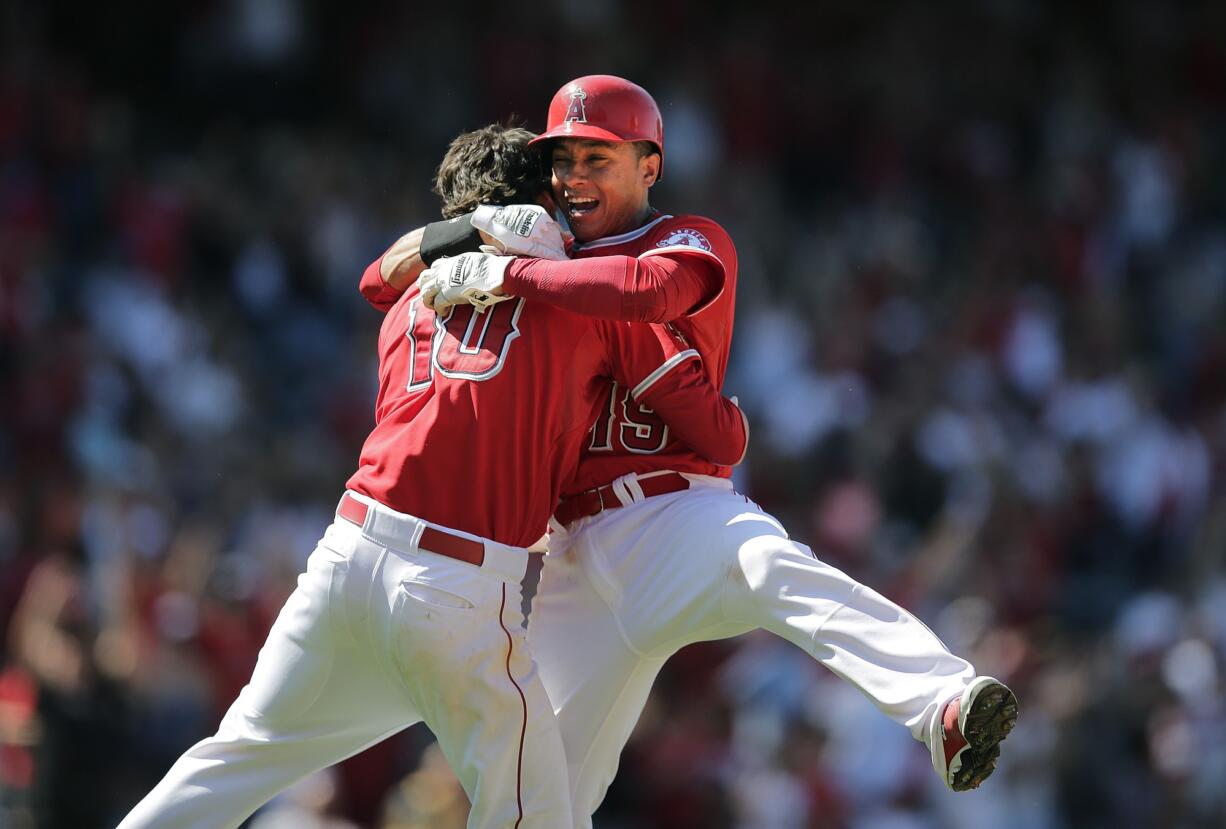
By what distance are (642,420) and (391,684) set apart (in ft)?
3.03

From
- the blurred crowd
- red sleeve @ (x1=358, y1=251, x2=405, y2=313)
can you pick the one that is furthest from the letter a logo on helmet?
the blurred crowd

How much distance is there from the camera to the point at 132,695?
735 centimetres

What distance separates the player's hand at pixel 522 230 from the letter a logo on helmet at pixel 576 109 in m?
0.28

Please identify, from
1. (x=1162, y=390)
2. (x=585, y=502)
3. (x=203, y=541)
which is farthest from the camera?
(x=1162, y=390)

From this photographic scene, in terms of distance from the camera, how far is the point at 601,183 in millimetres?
4684

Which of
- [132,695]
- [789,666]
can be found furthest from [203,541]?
[789,666]

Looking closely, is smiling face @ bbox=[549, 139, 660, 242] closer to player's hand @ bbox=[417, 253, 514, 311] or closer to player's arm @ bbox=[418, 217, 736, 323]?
player's arm @ bbox=[418, 217, 736, 323]

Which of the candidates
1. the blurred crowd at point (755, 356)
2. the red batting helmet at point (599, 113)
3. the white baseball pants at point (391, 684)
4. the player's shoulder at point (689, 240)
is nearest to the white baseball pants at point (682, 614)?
the white baseball pants at point (391, 684)

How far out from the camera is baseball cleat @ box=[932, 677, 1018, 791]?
156 inches

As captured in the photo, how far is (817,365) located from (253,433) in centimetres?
325

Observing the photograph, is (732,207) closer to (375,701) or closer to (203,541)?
(203,541)

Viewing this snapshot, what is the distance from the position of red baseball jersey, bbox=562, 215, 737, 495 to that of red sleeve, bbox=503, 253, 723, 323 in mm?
290

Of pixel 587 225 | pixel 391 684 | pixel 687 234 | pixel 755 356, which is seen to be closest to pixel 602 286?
pixel 687 234

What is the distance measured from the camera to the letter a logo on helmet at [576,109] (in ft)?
15.1
